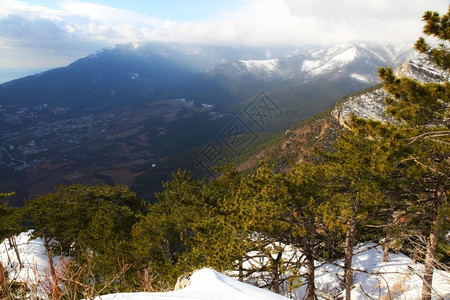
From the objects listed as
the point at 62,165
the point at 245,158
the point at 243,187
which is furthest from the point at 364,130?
the point at 62,165

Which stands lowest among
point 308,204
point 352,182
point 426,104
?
point 308,204

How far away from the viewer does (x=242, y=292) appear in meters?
4.53

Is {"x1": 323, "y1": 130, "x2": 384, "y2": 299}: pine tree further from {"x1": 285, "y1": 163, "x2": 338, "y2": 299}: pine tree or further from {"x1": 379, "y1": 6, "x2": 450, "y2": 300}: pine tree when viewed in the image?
{"x1": 379, "y1": 6, "x2": 450, "y2": 300}: pine tree

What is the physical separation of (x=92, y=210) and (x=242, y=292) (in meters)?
22.7

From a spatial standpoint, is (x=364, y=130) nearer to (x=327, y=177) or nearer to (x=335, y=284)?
(x=327, y=177)

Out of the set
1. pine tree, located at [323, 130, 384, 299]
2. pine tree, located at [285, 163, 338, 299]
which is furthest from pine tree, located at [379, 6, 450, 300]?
pine tree, located at [285, 163, 338, 299]

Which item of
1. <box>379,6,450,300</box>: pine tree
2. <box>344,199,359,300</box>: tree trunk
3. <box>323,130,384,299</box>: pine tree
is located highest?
<box>379,6,450,300</box>: pine tree

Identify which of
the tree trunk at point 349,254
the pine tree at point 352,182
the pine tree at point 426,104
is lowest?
the tree trunk at point 349,254

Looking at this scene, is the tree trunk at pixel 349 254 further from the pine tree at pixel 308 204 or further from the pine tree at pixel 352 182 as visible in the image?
the pine tree at pixel 308 204

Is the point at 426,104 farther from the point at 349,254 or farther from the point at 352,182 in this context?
the point at 349,254

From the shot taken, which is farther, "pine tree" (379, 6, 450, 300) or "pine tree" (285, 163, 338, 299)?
"pine tree" (285, 163, 338, 299)

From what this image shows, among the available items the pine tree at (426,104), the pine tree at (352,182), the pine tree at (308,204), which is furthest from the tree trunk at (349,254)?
the pine tree at (426,104)

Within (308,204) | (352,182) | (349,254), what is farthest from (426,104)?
(349,254)

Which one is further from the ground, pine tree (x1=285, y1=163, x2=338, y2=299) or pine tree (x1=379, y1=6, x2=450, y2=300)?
pine tree (x1=379, y1=6, x2=450, y2=300)
